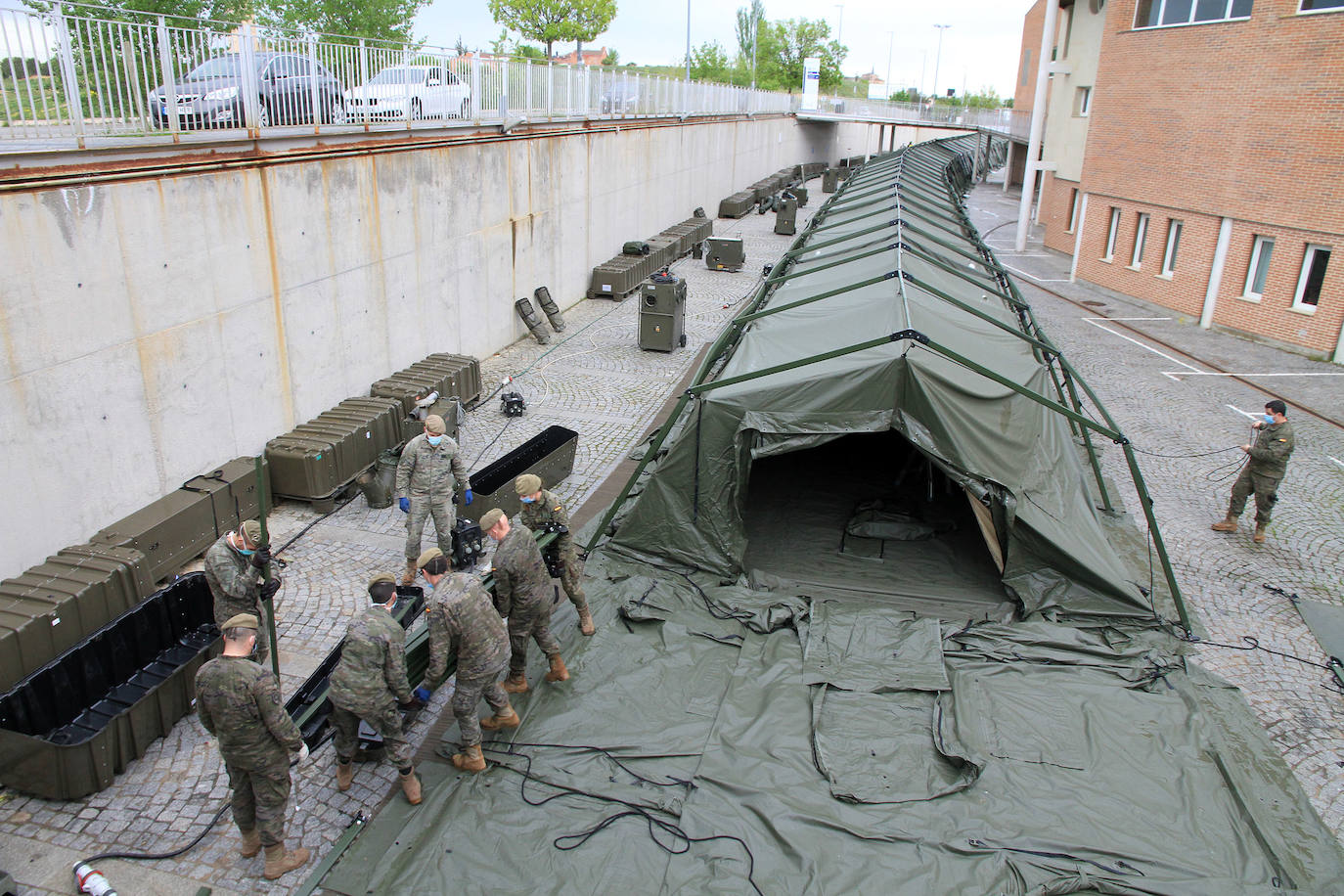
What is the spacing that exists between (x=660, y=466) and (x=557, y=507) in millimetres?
1502

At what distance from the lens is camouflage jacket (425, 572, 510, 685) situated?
5.74 m

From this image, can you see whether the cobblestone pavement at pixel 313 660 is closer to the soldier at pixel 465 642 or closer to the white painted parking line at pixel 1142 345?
the soldier at pixel 465 642

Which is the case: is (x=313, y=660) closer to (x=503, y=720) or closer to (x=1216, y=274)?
(x=503, y=720)

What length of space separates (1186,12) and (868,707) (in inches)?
853

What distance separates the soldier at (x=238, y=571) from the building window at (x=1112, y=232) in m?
24.0

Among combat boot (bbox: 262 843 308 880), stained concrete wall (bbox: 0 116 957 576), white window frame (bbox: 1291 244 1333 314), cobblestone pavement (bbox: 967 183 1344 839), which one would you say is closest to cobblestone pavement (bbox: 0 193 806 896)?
combat boot (bbox: 262 843 308 880)

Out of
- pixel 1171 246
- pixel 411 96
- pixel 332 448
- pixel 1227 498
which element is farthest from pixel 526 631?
pixel 1171 246

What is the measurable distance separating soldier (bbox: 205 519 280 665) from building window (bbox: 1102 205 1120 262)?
944 inches

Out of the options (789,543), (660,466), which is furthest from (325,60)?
(789,543)

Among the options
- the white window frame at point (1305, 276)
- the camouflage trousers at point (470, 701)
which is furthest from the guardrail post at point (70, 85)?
the white window frame at point (1305, 276)

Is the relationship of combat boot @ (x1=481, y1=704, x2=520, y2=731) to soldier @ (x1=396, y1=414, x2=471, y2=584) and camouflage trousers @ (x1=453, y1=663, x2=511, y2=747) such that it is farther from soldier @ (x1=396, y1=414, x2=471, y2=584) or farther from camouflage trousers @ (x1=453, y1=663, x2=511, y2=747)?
soldier @ (x1=396, y1=414, x2=471, y2=584)

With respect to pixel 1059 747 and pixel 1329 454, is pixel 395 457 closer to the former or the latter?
pixel 1059 747

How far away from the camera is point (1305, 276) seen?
17.7 metres

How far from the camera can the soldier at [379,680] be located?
5.36 metres
